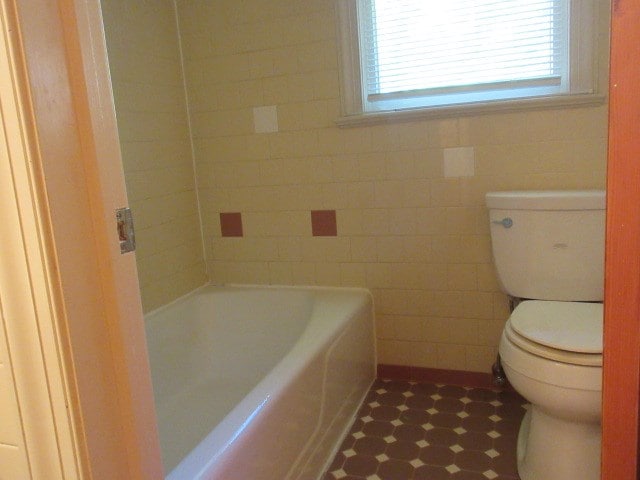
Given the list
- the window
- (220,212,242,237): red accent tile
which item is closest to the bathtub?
(220,212,242,237): red accent tile

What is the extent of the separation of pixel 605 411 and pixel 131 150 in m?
1.79

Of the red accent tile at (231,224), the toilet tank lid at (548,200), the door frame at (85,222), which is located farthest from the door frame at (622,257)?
the red accent tile at (231,224)

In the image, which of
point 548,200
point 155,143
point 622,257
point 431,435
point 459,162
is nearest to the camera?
point 622,257

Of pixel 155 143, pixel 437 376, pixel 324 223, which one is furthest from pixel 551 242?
pixel 155 143

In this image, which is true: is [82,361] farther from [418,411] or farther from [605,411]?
[418,411]

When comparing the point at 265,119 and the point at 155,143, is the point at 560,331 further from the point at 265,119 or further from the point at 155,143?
the point at 155,143

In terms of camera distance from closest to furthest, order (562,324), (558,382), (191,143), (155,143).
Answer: (558,382) → (562,324) → (155,143) → (191,143)

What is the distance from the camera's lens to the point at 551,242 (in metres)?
1.76

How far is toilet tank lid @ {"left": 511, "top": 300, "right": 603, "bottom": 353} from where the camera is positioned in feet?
4.56

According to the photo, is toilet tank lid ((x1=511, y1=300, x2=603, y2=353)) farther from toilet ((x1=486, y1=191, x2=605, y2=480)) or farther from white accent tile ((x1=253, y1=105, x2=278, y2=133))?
white accent tile ((x1=253, y1=105, x2=278, y2=133))

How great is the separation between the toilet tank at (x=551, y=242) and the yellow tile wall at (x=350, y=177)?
0.17 metres

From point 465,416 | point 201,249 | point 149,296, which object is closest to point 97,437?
point 149,296

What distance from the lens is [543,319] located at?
157 cm

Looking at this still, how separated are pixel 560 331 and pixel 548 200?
1.55ft
